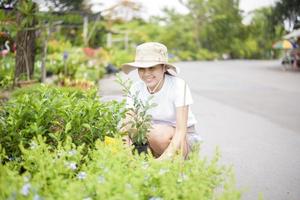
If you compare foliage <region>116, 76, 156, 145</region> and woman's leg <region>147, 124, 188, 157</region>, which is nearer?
foliage <region>116, 76, 156, 145</region>

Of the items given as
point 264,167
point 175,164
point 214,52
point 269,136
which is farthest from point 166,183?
point 214,52

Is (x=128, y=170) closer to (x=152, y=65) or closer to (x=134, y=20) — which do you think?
(x=152, y=65)

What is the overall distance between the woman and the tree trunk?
4.44 metres

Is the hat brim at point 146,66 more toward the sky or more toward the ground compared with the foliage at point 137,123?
more toward the sky

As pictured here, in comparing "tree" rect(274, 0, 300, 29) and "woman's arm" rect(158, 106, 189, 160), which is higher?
"tree" rect(274, 0, 300, 29)

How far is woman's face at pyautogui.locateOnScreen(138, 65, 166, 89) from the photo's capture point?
3.79 m

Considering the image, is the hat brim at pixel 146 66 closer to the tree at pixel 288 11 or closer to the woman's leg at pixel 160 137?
the woman's leg at pixel 160 137

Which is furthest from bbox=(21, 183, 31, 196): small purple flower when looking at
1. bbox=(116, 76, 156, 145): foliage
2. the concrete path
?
bbox=(116, 76, 156, 145): foliage

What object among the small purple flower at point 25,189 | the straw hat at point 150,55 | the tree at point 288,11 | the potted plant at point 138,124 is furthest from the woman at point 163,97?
the tree at point 288,11

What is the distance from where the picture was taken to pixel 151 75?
12.5ft

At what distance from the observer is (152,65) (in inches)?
142

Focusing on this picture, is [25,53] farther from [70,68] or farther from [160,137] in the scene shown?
[160,137]

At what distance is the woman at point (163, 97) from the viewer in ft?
12.1

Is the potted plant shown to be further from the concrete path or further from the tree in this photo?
the tree
